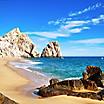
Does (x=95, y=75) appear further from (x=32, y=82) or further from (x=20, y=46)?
(x=20, y=46)

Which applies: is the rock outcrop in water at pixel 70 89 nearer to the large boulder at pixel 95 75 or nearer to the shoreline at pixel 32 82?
the shoreline at pixel 32 82

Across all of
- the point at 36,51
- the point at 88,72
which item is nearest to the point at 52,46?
the point at 36,51

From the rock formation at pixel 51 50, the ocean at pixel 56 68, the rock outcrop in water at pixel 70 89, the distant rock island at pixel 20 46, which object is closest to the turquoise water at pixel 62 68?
the ocean at pixel 56 68

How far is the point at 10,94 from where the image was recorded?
62.6ft

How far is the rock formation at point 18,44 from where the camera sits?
16362 cm

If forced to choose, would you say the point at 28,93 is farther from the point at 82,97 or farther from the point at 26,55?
the point at 26,55

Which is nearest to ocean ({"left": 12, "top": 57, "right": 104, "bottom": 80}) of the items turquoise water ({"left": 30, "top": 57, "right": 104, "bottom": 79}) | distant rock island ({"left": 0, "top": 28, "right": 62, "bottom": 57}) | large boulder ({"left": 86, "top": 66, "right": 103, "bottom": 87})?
turquoise water ({"left": 30, "top": 57, "right": 104, "bottom": 79})

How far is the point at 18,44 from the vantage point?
182m

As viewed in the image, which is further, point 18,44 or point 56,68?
point 18,44

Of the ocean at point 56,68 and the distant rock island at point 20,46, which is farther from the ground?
the distant rock island at point 20,46

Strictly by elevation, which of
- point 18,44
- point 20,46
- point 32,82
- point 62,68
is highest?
point 18,44

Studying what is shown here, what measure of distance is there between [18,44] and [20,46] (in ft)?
6.91

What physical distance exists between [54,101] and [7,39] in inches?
6241

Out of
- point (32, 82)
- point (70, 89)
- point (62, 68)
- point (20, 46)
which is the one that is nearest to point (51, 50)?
point (20, 46)
